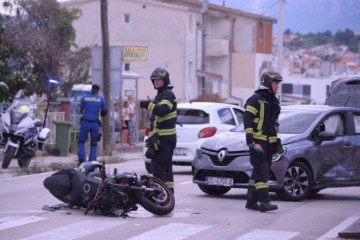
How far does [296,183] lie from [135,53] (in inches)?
1038

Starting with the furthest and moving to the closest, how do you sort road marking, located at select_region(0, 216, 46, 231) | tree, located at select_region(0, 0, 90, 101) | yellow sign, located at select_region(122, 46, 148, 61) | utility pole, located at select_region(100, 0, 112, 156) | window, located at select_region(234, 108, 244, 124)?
yellow sign, located at select_region(122, 46, 148, 61)
tree, located at select_region(0, 0, 90, 101)
utility pole, located at select_region(100, 0, 112, 156)
window, located at select_region(234, 108, 244, 124)
road marking, located at select_region(0, 216, 46, 231)

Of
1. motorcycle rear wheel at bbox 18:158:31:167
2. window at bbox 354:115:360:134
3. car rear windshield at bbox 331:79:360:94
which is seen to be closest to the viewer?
window at bbox 354:115:360:134

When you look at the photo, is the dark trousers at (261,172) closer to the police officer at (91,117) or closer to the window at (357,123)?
the window at (357,123)

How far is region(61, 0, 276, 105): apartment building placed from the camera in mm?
49562

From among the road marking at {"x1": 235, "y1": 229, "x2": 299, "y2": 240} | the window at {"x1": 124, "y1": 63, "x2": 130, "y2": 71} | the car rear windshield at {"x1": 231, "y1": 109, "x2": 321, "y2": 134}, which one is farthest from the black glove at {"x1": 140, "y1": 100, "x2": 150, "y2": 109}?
the window at {"x1": 124, "y1": 63, "x2": 130, "y2": 71}

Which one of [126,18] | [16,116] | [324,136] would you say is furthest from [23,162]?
[126,18]

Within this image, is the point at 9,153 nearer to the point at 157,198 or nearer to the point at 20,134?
the point at 20,134

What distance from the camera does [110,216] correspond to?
10875 mm

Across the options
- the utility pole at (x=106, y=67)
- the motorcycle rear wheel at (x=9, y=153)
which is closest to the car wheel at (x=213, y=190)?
the motorcycle rear wheel at (x=9, y=153)

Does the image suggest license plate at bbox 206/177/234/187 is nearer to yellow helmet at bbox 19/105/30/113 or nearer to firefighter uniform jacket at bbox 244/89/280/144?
firefighter uniform jacket at bbox 244/89/280/144

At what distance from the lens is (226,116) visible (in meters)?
18.3

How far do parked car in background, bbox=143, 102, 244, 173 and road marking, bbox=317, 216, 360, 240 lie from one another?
6.59 m

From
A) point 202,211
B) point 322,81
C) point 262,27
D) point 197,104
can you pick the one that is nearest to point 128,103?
point 197,104

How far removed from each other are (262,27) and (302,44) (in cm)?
7670
